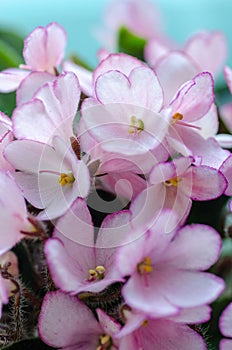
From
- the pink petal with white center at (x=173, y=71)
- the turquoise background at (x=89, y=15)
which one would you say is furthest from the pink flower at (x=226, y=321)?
the turquoise background at (x=89, y=15)

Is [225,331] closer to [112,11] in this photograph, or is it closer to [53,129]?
[53,129]

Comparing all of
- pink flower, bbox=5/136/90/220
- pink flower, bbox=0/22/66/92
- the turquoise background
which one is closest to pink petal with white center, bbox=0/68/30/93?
pink flower, bbox=0/22/66/92

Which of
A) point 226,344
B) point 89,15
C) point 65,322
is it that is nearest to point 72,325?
point 65,322

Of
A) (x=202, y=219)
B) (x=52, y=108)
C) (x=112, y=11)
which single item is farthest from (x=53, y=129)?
(x=112, y=11)

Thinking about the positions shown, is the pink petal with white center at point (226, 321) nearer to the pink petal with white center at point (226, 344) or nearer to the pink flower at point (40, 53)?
the pink petal with white center at point (226, 344)

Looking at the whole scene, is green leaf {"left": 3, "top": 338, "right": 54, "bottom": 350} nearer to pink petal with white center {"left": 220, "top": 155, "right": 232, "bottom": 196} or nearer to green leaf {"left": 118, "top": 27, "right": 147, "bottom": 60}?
pink petal with white center {"left": 220, "top": 155, "right": 232, "bottom": 196}

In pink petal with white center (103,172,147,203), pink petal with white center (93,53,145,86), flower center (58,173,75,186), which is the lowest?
flower center (58,173,75,186)
